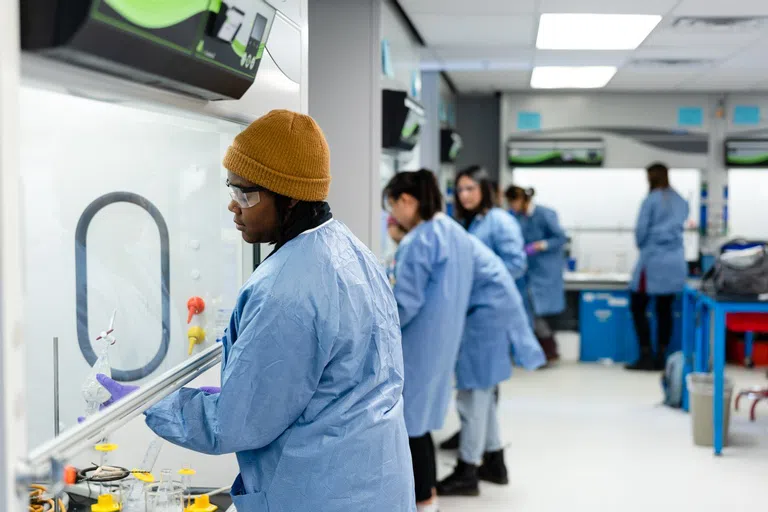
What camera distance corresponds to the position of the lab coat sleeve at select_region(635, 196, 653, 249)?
22.5 ft

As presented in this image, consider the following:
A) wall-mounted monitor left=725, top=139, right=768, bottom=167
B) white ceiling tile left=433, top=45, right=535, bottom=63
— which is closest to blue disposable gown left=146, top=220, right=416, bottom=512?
white ceiling tile left=433, top=45, right=535, bottom=63

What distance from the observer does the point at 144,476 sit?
2045 millimetres

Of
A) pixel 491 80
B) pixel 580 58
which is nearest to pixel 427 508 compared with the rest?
pixel 580 58

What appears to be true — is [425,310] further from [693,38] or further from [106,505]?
[693,38]

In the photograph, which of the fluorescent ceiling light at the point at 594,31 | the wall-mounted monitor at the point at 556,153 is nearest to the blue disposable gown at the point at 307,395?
the fluorescent ceiling light at the point at 594,31

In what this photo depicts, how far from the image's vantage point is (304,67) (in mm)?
2584

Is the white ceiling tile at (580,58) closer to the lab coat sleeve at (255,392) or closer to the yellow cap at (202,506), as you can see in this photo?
the yellow cap at (202,506)

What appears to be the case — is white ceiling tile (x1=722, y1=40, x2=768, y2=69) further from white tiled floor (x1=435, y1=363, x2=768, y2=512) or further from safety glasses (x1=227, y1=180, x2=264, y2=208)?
safety glasses (x1=227, y1=180, x2=264, y2=208)

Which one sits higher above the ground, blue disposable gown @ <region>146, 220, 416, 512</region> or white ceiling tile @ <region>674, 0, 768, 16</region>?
white ceiling tile @ <region>674, 0, 768, 16</region>

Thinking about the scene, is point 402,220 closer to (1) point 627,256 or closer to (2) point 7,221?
(2) point 7,221

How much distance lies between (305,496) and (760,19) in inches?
161

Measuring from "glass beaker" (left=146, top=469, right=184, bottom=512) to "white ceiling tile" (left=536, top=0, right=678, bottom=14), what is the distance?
306 cm

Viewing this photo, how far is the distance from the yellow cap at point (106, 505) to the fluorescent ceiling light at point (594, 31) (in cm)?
351

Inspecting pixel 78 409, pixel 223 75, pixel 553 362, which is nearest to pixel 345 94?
pixel 223 75
